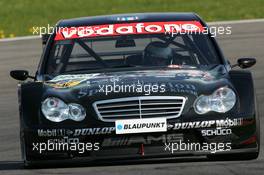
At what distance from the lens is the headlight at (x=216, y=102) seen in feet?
27.5

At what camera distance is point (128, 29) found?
10.1 meters

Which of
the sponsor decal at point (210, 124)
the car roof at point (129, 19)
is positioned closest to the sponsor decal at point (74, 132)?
the sponsor decal at point (210, 124)

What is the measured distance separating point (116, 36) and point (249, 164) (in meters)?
2.02

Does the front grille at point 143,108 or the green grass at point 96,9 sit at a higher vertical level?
the green grass at point 96,9

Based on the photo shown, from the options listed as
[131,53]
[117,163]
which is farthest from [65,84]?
[131,53]

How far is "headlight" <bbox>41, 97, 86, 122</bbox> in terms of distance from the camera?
8430mm

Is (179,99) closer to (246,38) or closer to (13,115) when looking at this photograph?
(13,115)

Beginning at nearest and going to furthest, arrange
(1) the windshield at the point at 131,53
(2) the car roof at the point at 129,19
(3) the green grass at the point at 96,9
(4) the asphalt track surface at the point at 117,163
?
(4) the asphalt track surface at the point at 117,163 < (1) the windshield at the point at 131,53 < (2) the car roof at the point at 129,19 < (3) the green grass at the point at 96,9

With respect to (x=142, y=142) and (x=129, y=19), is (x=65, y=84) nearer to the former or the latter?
(x=142, y=142)

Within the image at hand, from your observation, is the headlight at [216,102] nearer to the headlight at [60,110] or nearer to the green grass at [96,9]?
the headlight at [60,110]

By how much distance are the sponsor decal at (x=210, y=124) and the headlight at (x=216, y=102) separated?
0.10 m

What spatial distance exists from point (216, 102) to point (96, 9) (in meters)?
25.9

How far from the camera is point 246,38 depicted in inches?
956

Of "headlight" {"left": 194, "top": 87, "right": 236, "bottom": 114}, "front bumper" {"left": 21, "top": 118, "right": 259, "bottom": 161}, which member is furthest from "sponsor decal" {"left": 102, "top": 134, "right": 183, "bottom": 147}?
"headlight" {"left": 194, "top": 87, "right": 236, "bottom": 114}
